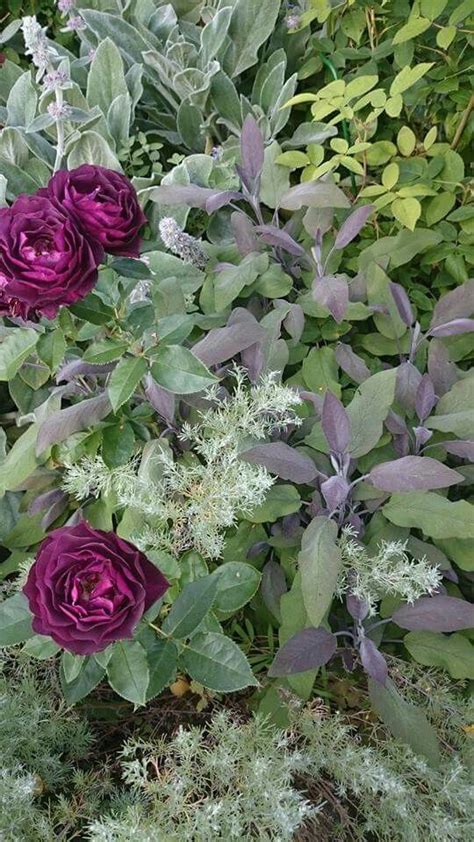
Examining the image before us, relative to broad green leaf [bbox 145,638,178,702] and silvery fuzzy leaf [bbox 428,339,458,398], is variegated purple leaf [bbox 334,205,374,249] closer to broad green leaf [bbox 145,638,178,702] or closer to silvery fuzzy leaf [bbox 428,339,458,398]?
silvery fuzzy leaf [bbox 428,339,458,398]

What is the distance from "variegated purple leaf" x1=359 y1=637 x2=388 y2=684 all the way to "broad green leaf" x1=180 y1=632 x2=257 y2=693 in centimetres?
26

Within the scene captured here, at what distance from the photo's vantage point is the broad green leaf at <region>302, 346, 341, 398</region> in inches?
53.9

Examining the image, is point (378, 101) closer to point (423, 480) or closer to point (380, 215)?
point (380, 215)

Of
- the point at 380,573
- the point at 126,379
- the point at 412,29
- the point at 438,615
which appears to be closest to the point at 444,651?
the point at 438,615

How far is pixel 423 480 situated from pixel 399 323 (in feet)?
1.41

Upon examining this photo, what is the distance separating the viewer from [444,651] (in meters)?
1.15

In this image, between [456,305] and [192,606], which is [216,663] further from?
[456,305]

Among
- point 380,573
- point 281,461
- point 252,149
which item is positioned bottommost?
point 380,573

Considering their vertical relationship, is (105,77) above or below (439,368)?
above

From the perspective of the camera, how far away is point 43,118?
1521 mm

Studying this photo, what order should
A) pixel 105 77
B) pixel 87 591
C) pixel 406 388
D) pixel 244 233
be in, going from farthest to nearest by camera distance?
pixel 105 77, pixel 244 233, pixel 406 388, pixel 87 591

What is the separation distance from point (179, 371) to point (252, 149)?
66 centimetres

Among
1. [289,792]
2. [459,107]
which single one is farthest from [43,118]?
[289,792]

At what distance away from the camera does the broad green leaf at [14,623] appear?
86 centimetres
